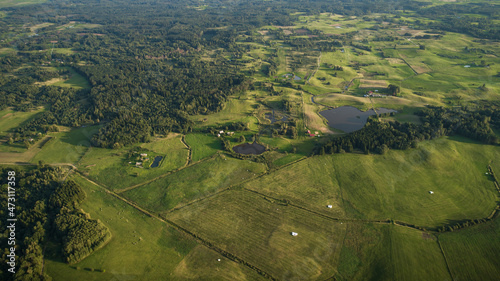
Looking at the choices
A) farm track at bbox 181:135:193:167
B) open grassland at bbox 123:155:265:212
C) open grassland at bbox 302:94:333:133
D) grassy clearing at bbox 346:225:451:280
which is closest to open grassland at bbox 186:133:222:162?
farm track at bbox 181:135:193:167

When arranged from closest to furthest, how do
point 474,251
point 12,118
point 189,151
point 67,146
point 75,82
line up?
1. point 474,251
2. point 189,151
3. point 67,146
4. point 12,118
5. point 75,82

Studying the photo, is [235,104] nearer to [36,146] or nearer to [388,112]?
[388,112]

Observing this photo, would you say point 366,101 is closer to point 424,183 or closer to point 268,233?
point 424,183

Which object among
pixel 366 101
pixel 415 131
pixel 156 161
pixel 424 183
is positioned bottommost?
pixel 156 161

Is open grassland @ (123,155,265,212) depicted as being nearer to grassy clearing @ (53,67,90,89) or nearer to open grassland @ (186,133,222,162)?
open grassland @ (186,133,222,162)

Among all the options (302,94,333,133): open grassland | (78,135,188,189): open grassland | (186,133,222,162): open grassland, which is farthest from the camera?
(302,94,333,133): open grassland

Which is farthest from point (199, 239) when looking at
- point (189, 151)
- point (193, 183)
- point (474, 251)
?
point (474, 251)
